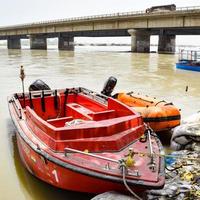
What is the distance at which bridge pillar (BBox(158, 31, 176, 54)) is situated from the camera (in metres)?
55.7

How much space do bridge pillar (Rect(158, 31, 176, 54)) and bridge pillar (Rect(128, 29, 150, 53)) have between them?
3.04 m

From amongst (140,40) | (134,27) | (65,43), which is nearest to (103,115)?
(134,27)

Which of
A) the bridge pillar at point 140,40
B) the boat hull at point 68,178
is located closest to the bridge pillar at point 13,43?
the bridge pillar at point 140,40

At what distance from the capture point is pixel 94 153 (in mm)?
5797

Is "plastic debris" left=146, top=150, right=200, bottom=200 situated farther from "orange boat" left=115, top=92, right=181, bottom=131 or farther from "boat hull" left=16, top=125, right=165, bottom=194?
"orange boat" left=115, top=92, right=181, bottom=131

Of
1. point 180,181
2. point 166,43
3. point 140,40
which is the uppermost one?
point 140,40

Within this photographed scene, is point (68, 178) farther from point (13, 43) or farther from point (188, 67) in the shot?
point (13, 43)

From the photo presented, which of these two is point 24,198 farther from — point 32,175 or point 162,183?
point 162,183

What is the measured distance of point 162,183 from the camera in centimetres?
485

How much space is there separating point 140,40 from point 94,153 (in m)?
49.5

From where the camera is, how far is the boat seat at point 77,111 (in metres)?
8.27

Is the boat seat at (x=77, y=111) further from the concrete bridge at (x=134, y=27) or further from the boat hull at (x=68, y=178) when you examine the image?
the concrete bridge at (x=134, y=27)

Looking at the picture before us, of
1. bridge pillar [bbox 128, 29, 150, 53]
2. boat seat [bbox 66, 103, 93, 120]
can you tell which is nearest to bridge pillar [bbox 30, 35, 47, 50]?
bridge pillar [bbox 128, 29, 150, 53]

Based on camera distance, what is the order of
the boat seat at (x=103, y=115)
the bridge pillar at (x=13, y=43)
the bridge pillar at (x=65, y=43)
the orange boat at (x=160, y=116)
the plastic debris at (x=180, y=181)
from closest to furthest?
the plastic debris at (x=180, y=181) → the boat seat at (x=103, y=115) → the orange boat at (x=160, y=116) → the bridge pillar at (x=65, y=43) → the bridge pillar at (x=13, y=43)
